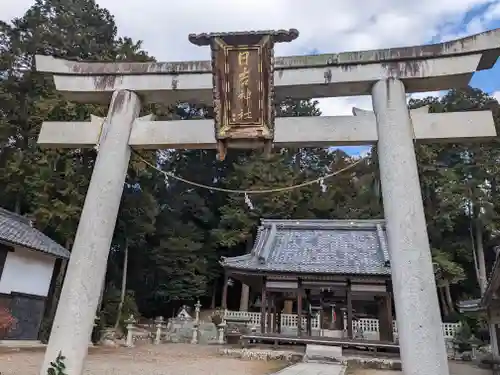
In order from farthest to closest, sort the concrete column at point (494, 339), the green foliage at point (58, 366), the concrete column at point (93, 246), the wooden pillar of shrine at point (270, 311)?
the wooden pillar of shrine at point (270, 311) → the concrete column at point (494, 339) → the concrete column at point (93, 246) → the green foliage at point (58, 366)

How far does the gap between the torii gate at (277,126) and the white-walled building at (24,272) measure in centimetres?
1013

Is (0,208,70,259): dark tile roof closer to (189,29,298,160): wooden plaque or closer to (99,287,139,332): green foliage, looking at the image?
(99,287,139,332): green foliage

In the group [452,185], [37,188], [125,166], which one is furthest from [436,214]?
[125,166]

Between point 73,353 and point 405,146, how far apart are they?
472 cm

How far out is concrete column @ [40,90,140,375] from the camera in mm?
4762

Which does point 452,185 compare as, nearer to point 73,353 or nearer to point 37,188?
point 37,188

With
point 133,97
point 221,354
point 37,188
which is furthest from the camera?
point 37,188

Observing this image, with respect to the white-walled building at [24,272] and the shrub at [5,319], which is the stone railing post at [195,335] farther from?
the shrub at [5,319]

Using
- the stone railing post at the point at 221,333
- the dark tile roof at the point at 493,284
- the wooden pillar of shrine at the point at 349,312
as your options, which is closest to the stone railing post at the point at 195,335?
the stone railing post at the point at 221,333

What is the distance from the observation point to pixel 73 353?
Answer: 15.5 feet

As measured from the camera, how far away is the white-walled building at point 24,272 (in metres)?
14.0

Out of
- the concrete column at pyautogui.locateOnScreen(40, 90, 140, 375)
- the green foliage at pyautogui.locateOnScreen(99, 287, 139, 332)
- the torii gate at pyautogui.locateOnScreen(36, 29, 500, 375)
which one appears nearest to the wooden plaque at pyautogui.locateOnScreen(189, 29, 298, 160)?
the torii gate at pyautogui.locateOnScreen(36, 29, 500, 375)

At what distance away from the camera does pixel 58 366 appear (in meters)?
4.55

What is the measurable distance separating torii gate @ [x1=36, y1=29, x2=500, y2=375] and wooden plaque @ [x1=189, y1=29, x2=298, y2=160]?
0.01 meters
